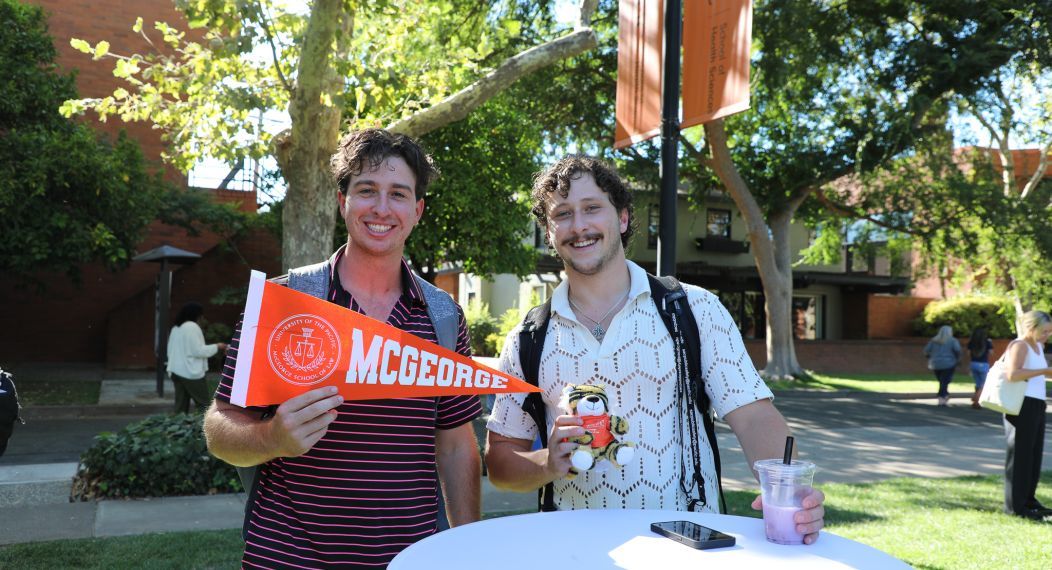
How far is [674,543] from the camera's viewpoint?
2127 mm

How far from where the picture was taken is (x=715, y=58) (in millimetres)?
5293

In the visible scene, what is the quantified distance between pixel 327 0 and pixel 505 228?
37.4ft

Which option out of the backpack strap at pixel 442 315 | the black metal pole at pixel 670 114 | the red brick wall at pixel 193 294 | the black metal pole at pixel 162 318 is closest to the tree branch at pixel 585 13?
the black metal pole at pixel 670 114

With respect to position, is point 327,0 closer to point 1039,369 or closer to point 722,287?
point 1039,369

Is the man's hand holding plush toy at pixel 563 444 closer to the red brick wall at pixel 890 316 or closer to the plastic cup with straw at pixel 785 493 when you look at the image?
the plastic cup with straw at pixel 785 493

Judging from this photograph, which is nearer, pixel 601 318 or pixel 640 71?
pixel 601 318

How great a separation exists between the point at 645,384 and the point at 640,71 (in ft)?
11.3

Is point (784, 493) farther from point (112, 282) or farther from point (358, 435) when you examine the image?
point (112, 282)

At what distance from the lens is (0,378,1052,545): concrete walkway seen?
6188 millimetres

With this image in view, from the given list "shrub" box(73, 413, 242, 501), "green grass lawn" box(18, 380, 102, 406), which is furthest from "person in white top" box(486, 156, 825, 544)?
"green grass lawn" box(18, 380, 102, 406)

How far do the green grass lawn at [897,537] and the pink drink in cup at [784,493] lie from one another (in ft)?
13.4

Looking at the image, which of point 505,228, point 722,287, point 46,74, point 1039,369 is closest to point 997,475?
point 1039,369

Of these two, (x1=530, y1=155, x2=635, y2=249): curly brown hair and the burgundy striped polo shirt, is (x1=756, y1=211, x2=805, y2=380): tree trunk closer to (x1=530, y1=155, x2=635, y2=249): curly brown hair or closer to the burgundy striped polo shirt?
(x1=530, y1=155, x2=635, y2=249): curly brown hair

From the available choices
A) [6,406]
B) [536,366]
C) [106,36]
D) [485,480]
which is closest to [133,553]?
[6,406]
